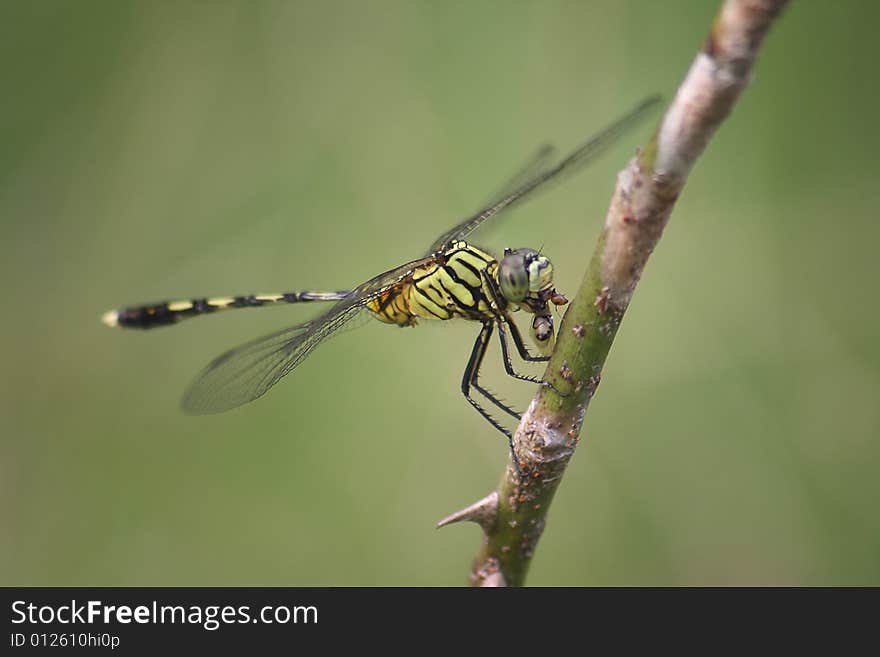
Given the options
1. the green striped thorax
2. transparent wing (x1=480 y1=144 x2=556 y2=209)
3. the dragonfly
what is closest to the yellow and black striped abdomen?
the dragonfly

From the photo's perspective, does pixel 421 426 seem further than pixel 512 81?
No

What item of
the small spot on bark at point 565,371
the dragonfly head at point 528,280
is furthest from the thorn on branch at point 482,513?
the dragonfly head at point 528,280

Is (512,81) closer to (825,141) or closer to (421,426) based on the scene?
(825,141)

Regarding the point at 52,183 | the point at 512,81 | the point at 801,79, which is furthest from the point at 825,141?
the point at 52,183

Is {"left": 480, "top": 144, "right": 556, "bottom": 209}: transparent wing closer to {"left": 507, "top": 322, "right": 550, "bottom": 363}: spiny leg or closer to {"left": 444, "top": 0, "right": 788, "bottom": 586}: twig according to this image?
{"left": 507, "top": 322, "right": 550, "bottom": 363}: spiny leg
